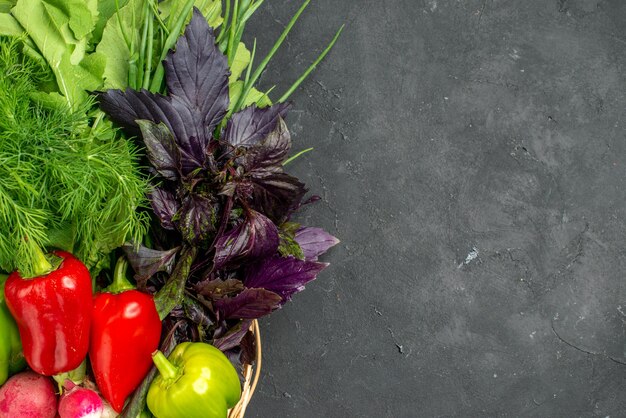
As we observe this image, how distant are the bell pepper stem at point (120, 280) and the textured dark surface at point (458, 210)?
0.38 m

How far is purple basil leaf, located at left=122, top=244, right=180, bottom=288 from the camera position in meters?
1.23

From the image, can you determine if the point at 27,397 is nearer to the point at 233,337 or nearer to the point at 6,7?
the point at 233,337

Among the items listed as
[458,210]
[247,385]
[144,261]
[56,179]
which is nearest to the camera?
[56,179]

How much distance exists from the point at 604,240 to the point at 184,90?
0.94 m

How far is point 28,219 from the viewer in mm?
1102

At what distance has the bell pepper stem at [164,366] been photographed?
1.19 metres

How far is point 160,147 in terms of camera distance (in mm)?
1198

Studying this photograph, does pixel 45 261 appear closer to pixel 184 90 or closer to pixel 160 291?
pixel 160 291

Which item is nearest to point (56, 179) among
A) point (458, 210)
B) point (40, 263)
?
point (40, 263)

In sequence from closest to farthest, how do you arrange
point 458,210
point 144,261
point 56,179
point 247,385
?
1. point 56,179
2. point 144,261
3. point 247,385
4. point 458,210

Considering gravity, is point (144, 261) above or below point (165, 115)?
below

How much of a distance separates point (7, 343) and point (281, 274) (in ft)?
1.55

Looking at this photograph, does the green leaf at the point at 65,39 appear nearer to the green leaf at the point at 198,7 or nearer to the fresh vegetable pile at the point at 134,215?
the fresh vegetable pile at the point at 134,215

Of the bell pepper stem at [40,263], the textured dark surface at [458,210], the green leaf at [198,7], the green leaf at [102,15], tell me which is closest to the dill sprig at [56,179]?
the bell pepper stem at [40,263]
